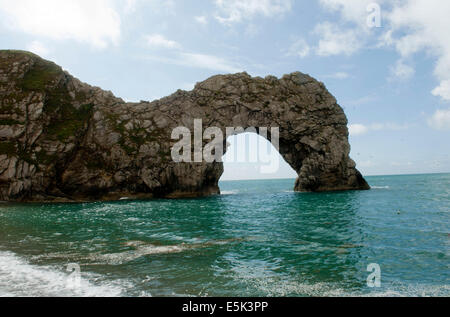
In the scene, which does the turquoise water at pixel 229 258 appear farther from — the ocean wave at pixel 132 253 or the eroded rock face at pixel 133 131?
the eroded rock face at pixel 133 131

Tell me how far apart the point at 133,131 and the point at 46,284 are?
60922 mm

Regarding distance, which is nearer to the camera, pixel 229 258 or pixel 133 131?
pixel 229 258

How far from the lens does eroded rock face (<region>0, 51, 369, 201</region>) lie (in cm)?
5675

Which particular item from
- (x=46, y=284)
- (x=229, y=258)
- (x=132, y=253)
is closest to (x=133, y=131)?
(x=132, y=253)

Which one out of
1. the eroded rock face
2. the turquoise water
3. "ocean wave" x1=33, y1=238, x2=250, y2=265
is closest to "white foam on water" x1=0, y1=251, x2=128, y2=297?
the turquoise water

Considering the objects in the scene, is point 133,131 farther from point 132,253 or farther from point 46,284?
point 46,284

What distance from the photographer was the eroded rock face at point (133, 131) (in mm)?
56750

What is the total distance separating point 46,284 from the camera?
37.6 ft

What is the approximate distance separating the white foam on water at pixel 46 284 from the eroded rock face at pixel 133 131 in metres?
49.3

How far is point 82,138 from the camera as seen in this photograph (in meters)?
64.1

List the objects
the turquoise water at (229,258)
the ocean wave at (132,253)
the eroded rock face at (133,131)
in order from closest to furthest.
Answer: the turquoise water at (229,258), the ocean wave at (132,253), the eroded rock face at (133,131)

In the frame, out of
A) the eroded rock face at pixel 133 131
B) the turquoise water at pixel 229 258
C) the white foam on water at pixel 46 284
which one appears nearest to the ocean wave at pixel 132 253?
the turquoise water at pixel 229 258
